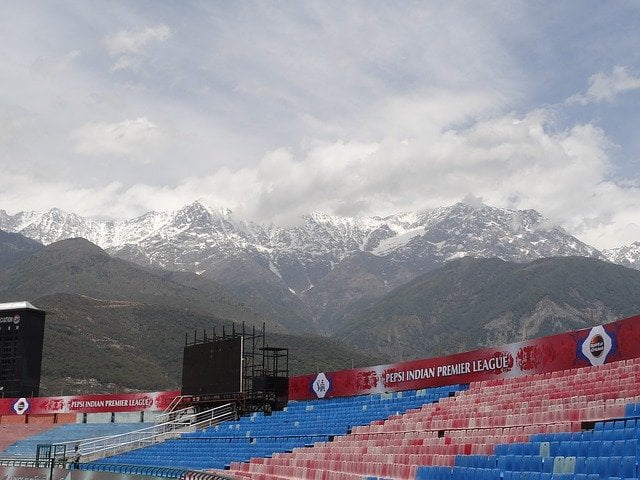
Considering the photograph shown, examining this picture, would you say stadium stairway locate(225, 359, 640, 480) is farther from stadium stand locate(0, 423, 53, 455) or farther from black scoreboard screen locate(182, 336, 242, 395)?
stadium stand locate(0, 423, 53, 455)

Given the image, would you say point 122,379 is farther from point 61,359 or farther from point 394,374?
point 394,374

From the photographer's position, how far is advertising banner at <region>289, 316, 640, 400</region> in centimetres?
2436

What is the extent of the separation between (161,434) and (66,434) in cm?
1346

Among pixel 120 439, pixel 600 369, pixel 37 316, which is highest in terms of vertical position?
pixel 37 316

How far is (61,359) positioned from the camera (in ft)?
440

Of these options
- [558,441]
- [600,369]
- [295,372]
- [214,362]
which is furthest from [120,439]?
[295,372]

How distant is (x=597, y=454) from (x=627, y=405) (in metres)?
2.64

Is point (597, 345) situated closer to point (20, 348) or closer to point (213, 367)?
point (213, 367)

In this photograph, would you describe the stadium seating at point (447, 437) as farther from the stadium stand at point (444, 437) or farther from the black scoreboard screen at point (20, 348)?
the black scoreboard screen at point (20, 348)

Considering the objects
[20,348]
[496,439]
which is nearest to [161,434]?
[20,348]

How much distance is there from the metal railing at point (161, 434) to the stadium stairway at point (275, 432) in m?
1.16

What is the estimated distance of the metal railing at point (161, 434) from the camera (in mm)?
40344

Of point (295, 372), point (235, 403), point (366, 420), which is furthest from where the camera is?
point (295, 372)

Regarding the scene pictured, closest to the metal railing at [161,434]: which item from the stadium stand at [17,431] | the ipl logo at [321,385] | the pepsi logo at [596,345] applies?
the ipl logo at [321,385]
